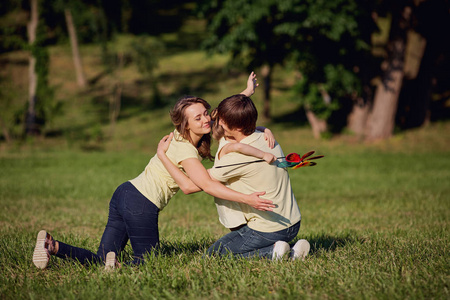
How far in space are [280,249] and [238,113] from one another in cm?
133

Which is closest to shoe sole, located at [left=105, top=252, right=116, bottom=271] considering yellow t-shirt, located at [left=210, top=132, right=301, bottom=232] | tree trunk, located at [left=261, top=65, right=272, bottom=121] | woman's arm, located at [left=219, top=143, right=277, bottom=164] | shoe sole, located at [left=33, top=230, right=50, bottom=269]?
shoe sole, located at [left=33, top=230, right=50, bottom=269]

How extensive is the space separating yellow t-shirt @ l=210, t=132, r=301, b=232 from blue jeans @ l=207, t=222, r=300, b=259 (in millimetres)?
69

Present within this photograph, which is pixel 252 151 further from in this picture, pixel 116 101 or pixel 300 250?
pixel 116 101

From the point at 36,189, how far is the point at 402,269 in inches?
371

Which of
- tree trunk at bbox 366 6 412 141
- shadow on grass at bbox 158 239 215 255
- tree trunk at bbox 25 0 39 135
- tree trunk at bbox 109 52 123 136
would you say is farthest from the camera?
tree trunk at bbox 109 52 123 136

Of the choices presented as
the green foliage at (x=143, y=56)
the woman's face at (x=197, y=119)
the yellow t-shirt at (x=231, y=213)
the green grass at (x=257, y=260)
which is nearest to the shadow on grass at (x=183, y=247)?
the green grass at (x=257, y=260)

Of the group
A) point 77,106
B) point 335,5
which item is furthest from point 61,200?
point 77,106

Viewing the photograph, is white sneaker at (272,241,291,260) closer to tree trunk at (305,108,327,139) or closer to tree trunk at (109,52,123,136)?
tree trunk at (305,108,327,139)

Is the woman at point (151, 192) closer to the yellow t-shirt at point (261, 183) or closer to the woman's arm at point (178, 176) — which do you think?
the woman's arm at point (178, 176)

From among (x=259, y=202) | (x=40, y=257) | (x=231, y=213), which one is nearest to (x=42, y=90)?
(x=40, y=257)

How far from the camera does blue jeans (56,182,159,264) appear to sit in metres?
4.26

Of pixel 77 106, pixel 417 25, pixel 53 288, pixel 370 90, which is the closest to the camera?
pixel 53 288

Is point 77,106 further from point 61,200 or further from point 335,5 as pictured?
point 61,200

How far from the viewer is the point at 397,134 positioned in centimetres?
1983
